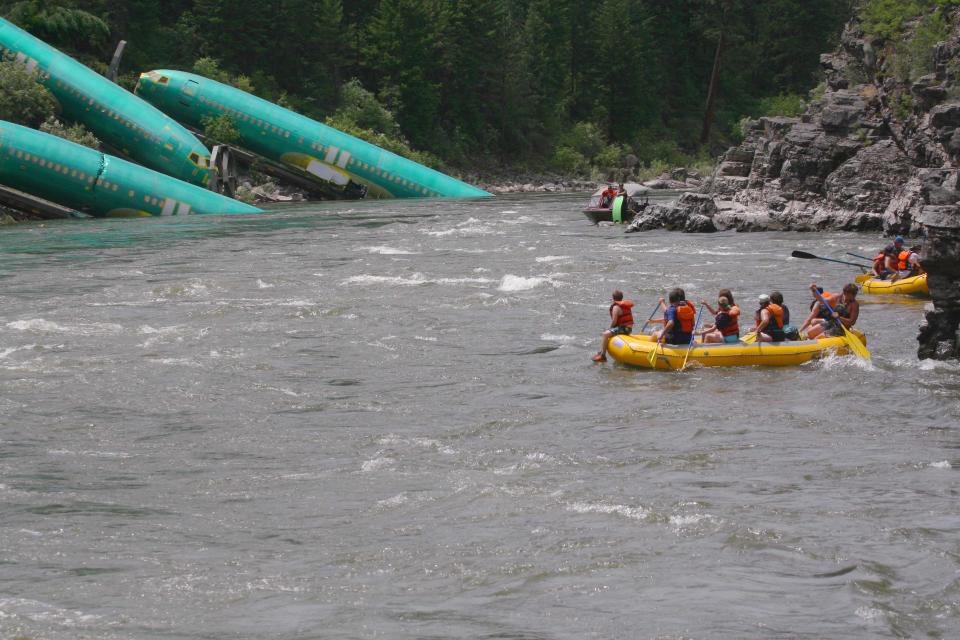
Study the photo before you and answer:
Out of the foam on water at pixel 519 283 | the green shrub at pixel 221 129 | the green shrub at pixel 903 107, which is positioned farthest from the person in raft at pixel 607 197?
the green shrub at pixel 221 129

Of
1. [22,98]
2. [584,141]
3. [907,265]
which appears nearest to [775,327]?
[907,265]

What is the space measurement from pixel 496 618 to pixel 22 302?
60.2ft

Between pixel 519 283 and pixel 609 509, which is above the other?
pixel 519 283

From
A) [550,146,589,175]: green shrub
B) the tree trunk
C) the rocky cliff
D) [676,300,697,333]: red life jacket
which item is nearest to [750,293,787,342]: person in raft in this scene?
[676,300,697,333]: red life jacket

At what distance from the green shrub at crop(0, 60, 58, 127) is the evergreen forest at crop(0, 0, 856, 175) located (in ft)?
39.6

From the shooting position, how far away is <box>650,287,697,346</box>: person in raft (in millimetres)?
20125

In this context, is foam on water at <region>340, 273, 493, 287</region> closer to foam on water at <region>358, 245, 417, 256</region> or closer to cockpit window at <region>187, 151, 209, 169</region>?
foam on water at <region>358, 245, 417, 256</region>

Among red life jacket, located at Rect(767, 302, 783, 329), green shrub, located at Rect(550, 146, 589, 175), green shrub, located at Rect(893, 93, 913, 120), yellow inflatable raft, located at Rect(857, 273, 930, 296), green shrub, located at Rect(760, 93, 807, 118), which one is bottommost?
red life jacket, located at Rect(767, 302, 783, 329)

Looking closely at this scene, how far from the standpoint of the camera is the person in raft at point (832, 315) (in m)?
20.8

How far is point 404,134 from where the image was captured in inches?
2963

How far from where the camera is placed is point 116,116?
5191 cm

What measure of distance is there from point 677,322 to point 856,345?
2.80 metres

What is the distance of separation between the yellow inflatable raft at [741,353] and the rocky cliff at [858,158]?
14780mm

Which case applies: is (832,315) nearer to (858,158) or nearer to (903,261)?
(903,261)
